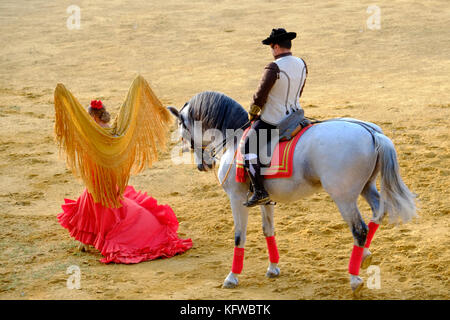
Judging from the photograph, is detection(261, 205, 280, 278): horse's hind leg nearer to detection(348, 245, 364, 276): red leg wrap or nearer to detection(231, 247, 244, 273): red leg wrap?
detection(231, 247, 244, 273): red leg wrap

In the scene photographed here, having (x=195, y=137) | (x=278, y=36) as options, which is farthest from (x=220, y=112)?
(x=278, y=36)

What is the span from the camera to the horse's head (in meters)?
5.81

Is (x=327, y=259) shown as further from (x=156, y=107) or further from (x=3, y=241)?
(x=3, y=241)

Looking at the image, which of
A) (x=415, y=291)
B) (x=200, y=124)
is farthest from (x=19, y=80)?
(x=415, y=291)

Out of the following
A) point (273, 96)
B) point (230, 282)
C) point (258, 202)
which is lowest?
point (230, 282)

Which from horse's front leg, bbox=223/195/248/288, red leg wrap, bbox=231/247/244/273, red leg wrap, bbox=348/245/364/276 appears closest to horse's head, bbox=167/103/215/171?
horse's front leg, bbox=223/195/248/288

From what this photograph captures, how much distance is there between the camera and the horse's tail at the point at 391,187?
199 inches

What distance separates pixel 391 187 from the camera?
16.8ft

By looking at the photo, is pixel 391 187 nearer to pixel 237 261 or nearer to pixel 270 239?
pixel 270 239

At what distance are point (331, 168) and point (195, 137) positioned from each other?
140 cm

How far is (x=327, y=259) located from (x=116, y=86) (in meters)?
8.95

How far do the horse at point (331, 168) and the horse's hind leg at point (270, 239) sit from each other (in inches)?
5.1

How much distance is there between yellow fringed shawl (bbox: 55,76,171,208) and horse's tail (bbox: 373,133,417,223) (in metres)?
2.53

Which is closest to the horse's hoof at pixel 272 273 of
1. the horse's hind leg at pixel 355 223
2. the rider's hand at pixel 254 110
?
the horse's hind leg at pixel 355 223
